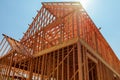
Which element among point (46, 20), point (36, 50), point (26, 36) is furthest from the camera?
point (26, 36)

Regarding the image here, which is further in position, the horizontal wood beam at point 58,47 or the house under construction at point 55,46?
the house under construction at point 55,46

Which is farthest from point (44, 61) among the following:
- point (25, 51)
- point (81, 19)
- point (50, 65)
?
point (81, 19)

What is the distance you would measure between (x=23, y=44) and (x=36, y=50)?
1.87 meters

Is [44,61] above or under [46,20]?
under

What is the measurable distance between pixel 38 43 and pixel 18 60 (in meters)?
2.12

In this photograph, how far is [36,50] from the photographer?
1087 centimetres

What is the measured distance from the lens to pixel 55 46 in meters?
9.11

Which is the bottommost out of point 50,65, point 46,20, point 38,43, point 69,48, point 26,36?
point 50,65

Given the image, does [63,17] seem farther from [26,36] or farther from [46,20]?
[26,36]

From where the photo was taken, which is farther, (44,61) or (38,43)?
(38,43)

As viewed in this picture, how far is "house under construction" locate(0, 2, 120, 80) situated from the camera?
9.08 m

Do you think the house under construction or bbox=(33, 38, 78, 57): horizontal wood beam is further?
the house under construction

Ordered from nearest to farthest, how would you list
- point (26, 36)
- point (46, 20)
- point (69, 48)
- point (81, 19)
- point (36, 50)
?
point (69, 48), point (81, 19), point (36, 50), point (46, 20), point (26, 36)

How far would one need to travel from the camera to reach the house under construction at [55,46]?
29.8 ft
